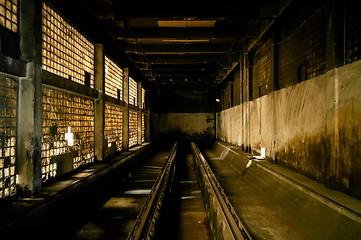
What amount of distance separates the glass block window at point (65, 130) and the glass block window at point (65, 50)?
0.57 metres

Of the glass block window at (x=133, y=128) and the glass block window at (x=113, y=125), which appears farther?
the glass block window at (x=133, y=128)

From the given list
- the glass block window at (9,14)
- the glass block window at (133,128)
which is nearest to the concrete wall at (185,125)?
the glass block window at (133,128)

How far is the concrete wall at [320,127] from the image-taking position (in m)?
4.75

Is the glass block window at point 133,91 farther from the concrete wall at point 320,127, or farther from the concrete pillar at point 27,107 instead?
the concrete pillar at point 27,107

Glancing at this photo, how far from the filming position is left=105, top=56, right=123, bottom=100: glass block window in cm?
1061

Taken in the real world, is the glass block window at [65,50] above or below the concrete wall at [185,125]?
above

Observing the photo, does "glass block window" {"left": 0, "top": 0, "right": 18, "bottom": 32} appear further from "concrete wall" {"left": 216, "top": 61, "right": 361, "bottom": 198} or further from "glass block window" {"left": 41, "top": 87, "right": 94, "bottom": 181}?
"concrete wall" {"left": 216, "top": 61, "right": 361, "bottom": 198}

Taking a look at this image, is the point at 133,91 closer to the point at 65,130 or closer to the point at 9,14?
the point at 65,130

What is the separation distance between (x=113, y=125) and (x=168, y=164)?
2.79m

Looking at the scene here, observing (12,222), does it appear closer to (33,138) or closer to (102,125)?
(33,138)

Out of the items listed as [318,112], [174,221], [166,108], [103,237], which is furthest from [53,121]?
[166,108]

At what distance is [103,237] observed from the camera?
5102 millimetres

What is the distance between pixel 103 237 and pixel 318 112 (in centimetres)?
517

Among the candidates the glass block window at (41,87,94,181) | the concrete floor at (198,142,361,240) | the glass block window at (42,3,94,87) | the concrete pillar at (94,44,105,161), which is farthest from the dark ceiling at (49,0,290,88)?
the concrete floor at (198,142,361,240)
